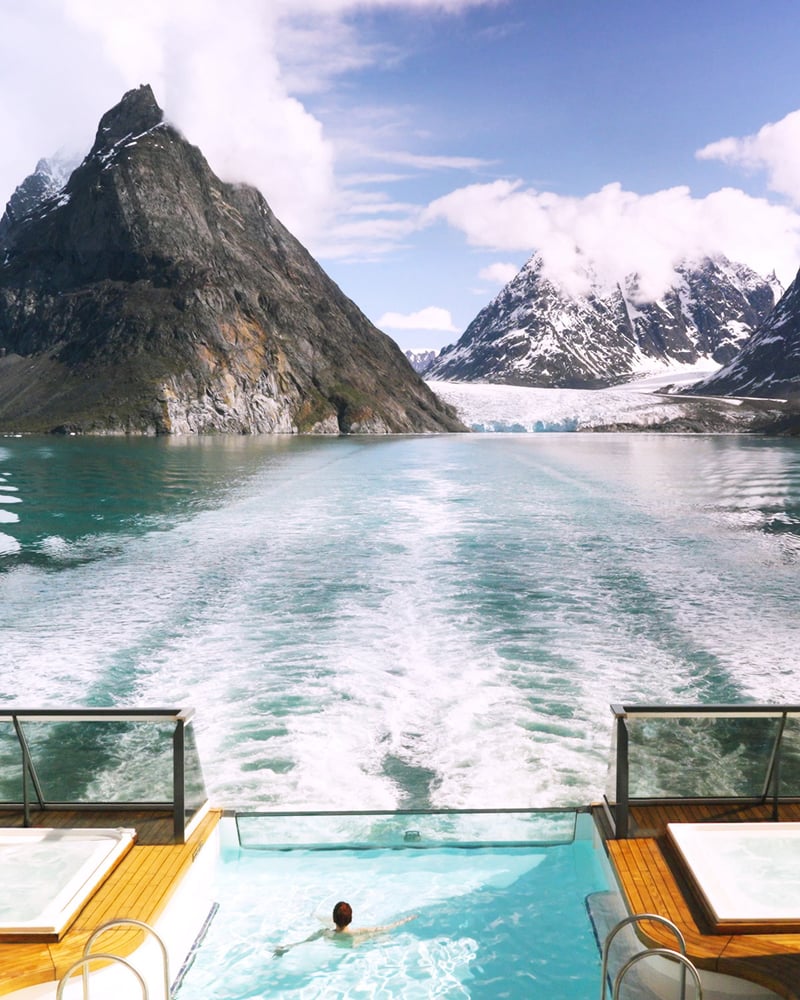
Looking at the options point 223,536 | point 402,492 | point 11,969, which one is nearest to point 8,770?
point 11,969

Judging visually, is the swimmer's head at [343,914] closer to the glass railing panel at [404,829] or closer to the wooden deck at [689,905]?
the glass railing panel at [404,829]

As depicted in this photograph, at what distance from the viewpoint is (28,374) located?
153 meters

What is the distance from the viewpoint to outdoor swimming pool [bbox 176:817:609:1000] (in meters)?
6.12

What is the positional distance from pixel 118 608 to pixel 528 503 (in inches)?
896

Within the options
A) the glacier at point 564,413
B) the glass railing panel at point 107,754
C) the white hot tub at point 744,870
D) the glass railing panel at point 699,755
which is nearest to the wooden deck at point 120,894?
the glass railing panel at point 107,754

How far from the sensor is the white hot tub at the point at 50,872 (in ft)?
18.1

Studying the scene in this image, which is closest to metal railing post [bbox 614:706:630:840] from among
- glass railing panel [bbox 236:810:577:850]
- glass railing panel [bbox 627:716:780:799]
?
glass railing panel [bbox 627:716:780:799]

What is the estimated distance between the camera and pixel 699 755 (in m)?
6.44

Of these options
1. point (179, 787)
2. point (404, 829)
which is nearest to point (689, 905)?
point (404, 829)

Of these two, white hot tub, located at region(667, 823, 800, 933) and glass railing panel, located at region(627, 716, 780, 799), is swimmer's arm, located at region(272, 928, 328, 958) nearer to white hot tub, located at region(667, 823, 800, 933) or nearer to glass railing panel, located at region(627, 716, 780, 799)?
glass railing panel, located at region(627, 716, 780, 799)

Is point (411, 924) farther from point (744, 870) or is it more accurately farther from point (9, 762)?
point (9, 762)

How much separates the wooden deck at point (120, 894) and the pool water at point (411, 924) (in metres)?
0.70

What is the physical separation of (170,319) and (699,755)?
15086 cm

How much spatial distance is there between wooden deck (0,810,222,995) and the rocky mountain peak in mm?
196791
